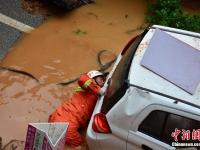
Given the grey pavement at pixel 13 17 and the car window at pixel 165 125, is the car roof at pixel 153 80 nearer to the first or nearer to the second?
the car window at pixel 165 125

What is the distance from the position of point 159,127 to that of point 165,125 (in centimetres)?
8

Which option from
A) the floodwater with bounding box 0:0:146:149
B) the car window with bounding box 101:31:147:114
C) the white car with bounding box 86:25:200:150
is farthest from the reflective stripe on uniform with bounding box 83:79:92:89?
the floodwater with bounding box 0:0:146:149

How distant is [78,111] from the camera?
6.91 meters

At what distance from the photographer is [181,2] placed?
11.1 meters

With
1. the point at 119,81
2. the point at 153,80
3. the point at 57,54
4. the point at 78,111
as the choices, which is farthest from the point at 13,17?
the point at 153,80

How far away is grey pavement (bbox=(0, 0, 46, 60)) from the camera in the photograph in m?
9.21

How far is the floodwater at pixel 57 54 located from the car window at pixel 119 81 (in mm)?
1851

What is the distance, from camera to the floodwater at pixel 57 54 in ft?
25.5

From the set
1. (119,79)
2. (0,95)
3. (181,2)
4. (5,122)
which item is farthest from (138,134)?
(181,2)

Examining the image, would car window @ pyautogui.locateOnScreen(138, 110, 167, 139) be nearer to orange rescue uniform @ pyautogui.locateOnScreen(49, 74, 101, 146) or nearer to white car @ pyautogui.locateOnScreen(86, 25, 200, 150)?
white car @ pyautogui.locateOnScreen(86, 25, 200, 150)

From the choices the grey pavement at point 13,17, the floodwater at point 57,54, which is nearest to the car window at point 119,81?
the floodwater at point 57,54

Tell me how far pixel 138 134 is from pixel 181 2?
6170mm

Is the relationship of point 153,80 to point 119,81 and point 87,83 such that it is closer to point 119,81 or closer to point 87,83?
point 119,81

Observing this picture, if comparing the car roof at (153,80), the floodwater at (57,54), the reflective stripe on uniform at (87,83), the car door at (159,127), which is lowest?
the floodwater at (57,54)
